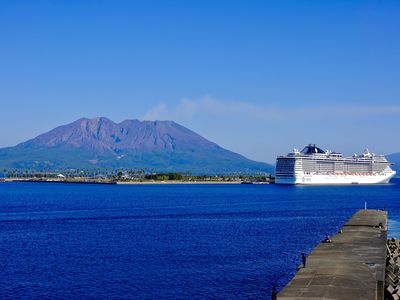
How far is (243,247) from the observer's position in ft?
138

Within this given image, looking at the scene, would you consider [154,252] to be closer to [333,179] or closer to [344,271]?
[344,271]

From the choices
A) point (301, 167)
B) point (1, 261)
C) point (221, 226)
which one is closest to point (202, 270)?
point (1, 261)

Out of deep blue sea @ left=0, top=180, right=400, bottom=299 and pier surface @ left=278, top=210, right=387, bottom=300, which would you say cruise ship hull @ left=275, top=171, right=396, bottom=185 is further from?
pier surface @ left=278, top=210, right=387, bottom=300

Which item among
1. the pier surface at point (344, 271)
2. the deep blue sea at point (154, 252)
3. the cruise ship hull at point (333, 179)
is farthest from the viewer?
the cruise ship hull at point (333, 179)

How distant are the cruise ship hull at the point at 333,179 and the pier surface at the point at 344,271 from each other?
12644 cm

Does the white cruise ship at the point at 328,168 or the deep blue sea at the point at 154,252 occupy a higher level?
the white cruise ship at the point at 328,168

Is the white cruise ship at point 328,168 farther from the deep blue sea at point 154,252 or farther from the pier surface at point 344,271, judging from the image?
the pier surface at point 344,271

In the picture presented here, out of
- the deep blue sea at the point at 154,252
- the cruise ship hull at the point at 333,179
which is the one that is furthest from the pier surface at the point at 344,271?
the cruise ship hull at the point at 333,179

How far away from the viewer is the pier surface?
2228cm

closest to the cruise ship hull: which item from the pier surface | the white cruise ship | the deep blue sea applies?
the white cruise ship

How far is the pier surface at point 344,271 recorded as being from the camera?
22281mm

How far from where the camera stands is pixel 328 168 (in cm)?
17250

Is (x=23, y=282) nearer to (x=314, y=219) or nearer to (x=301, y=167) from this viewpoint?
(x=314, y=219)

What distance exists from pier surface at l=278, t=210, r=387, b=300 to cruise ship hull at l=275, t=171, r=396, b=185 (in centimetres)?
12644
